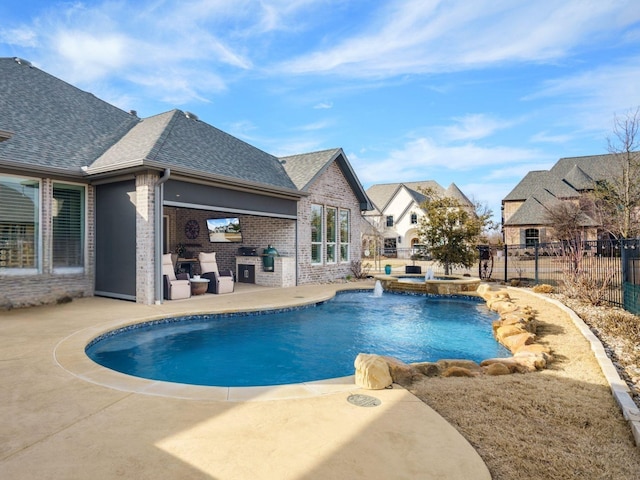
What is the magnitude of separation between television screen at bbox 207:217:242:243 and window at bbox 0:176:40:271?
6.81m

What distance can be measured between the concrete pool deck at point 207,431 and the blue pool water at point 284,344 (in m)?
1.21

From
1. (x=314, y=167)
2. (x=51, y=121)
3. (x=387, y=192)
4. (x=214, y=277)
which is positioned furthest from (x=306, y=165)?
(x=387, y=192)

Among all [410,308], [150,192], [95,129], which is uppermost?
[95,129]

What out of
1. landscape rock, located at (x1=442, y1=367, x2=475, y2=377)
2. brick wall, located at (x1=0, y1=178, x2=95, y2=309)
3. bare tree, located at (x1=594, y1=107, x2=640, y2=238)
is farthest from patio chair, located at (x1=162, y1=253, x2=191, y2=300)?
bare tree, located at (x1=594, y1=107, x2=640, y2=238)

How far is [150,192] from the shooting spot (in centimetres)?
938

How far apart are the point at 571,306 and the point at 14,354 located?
36.4 feet

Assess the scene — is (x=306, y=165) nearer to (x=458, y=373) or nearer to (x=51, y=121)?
(x=51, y=121)

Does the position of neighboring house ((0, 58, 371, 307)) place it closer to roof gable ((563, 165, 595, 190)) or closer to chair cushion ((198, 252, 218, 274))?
chair cushion ((198, 252, 218, 274))

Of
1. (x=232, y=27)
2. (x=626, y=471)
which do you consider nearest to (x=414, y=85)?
(x=232, y=27)

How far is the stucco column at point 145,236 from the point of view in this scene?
9.38 metres

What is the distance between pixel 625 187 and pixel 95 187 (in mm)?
25644

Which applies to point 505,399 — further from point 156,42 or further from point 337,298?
point 156,42

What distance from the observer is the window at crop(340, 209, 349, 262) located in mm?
17188

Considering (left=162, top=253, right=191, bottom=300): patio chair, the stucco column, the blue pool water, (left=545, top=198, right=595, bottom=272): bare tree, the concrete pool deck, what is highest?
(left=545, top=198, right=595, bottom=272): bare tree
